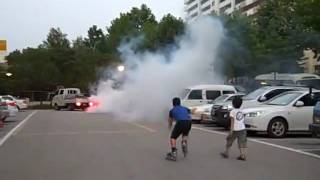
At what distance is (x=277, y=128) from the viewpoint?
19547 mm

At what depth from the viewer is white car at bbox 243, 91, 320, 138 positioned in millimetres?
19453

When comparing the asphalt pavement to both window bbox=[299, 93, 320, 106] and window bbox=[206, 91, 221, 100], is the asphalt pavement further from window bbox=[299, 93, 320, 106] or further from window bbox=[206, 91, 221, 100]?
window bbox=[206, 91, 221, 100]

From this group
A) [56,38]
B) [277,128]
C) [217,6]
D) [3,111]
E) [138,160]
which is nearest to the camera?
[138,160]

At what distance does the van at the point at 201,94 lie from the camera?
2826cm

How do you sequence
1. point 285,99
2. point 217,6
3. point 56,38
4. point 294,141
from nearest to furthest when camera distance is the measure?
1. point 294,141
2. point 285,99
3. point 56,38
4. point 217,6

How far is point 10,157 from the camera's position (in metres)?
14.7

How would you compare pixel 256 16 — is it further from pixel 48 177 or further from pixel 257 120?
pixel 48 177

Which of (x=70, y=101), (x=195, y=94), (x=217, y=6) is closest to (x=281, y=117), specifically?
(x=195, y=94)

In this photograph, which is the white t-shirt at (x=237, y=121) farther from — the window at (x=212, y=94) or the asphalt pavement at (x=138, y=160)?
the window at (x=212, y=94)

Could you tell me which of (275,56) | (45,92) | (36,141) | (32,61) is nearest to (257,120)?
(36,141)

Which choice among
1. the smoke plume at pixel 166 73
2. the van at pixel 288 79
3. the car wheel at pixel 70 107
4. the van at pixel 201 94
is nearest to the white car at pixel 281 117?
the van at pixel 201 94

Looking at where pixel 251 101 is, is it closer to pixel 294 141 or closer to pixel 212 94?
pixel 294 141

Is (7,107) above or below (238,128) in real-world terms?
above

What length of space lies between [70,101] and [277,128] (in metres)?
35.5
